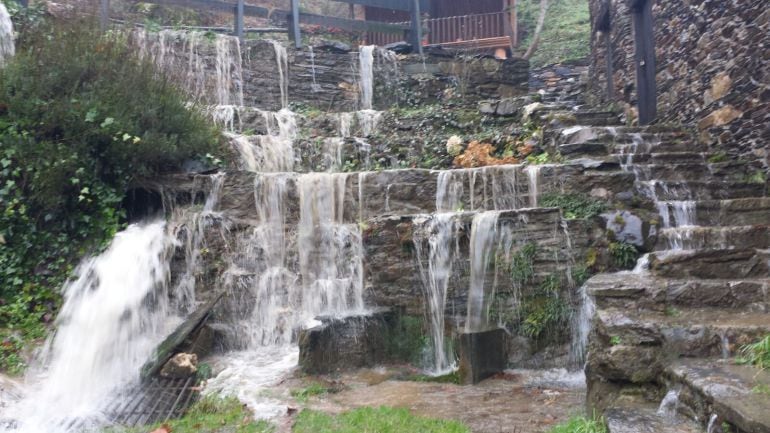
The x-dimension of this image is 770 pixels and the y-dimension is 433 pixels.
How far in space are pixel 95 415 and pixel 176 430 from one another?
916 millimetres

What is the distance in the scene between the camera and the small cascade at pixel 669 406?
3.27 metres

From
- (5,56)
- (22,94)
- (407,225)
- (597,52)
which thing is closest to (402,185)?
(407,225)

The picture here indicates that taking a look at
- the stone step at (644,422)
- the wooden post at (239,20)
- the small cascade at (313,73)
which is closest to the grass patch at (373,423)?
the stone step at (644,422)

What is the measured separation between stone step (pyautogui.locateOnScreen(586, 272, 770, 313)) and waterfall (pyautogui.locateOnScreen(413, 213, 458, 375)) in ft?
6.01

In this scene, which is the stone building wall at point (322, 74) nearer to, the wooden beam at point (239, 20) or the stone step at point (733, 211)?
the wooden beam at point (239, 20)

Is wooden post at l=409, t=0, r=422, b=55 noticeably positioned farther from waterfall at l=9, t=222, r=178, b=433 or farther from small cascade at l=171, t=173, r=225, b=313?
waterfall at l=9, t=222, r=178, b=433

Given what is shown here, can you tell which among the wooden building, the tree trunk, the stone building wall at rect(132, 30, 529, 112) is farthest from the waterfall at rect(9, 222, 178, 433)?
the tree trunk

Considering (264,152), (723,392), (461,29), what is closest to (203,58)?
(264,152)

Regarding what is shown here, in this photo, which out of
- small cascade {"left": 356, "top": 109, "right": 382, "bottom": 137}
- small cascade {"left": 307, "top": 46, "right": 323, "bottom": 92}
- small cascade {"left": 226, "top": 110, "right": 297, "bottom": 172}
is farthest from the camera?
small cascade {"left": 307, "top": 46, "right": 323, "bottom": 92}

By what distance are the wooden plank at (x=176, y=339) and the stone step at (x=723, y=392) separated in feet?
14.1

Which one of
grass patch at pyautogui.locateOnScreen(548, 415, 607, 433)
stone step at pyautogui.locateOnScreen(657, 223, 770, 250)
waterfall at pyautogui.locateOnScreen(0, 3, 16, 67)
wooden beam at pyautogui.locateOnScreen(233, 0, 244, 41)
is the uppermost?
wooden beam at pyautogui.locateOnScreen(233, 0, 244, 41)

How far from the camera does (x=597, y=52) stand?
13.0m

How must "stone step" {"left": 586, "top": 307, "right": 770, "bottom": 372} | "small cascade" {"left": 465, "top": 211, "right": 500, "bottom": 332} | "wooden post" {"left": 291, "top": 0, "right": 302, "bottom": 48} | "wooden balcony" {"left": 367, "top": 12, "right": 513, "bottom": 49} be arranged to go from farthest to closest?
"wooden balcony" {"left": 367, "top": 12, "right": 513, "bottom": 49} < "wooden post" {"left": 291, "top": 0, "right": 302, "bottom": 48} < "small cascade" {"left": 465, "top": 211, "right": 500, "bottom": 332} < "stone step" {"left": 586, "top": 307, "right": 770, "bottom": 372}

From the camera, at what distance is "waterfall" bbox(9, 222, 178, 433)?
4.84 metres
